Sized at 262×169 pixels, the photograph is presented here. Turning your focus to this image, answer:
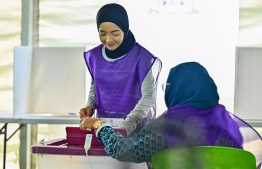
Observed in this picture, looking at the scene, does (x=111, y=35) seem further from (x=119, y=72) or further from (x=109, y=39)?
(x=119, y=72)

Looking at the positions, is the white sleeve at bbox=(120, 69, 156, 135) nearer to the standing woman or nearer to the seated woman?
the standing woman

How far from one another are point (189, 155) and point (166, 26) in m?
1.64

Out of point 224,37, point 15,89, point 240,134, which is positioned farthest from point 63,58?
point 240,134

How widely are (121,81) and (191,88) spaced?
2.18 ft

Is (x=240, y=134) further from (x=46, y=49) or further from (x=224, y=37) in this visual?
(x=46, y=49)

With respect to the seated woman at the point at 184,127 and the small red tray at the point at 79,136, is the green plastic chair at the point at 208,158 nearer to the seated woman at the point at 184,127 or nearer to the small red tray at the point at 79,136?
the seated woman at the point at 184,127

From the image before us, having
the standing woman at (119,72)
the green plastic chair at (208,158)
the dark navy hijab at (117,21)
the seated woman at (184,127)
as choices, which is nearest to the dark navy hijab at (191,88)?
the seated woman at (184,127)

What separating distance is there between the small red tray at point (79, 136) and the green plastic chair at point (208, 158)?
36 centimetres

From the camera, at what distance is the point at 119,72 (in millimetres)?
2107

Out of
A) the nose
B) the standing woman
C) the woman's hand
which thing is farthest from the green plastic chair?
the nose

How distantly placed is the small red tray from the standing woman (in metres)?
0.38

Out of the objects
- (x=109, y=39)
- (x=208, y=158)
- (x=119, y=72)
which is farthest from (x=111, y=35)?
(x=208, y=158)

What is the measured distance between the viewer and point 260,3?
9.67 ft

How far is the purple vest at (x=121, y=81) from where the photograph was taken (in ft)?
6.84
